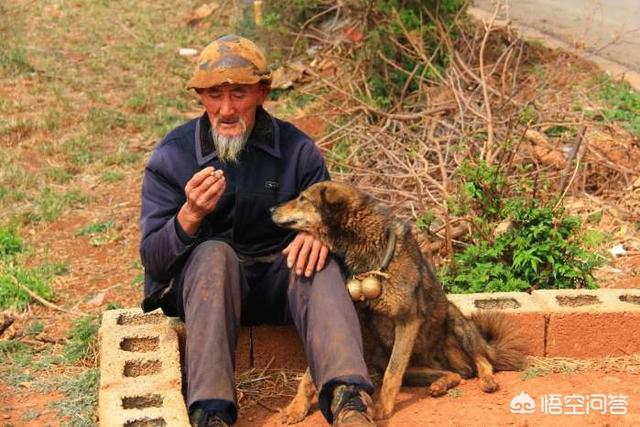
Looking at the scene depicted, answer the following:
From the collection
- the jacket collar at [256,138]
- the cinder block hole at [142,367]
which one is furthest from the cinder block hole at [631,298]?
the cinder block hole at [142,367]

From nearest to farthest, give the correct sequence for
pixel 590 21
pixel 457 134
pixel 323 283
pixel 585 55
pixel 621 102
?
1. pixel 323 283
2. pixel 457 134
3. pixel 621 102
4. pixel 585 55
5. pixel 590 21

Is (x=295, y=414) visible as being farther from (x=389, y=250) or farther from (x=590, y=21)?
(x=590, y=21)

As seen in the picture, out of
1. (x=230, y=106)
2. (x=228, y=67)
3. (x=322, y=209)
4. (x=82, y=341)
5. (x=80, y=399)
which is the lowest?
(x=82, y=341)

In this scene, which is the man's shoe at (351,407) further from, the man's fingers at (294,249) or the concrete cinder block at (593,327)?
the concrete cinder block at (593,327)

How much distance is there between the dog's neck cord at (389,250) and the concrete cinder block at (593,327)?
96 centimetres

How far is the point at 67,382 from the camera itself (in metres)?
4.86

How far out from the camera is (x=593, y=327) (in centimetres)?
491

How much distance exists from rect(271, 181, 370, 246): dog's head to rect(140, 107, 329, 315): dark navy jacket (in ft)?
0.56

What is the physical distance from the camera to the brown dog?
4391 mm

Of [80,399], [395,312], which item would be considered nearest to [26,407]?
[80,399]

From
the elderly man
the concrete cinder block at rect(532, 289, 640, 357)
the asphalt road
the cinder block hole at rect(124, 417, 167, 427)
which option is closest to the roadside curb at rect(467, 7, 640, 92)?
the asphalt road

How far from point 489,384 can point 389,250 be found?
745mm

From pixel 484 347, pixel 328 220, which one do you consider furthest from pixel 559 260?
pixel 328 220

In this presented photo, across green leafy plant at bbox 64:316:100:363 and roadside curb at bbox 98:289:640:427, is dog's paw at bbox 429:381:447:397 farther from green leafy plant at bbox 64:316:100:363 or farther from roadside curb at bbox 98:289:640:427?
green leafy plant at bbox 64:316:100:363
